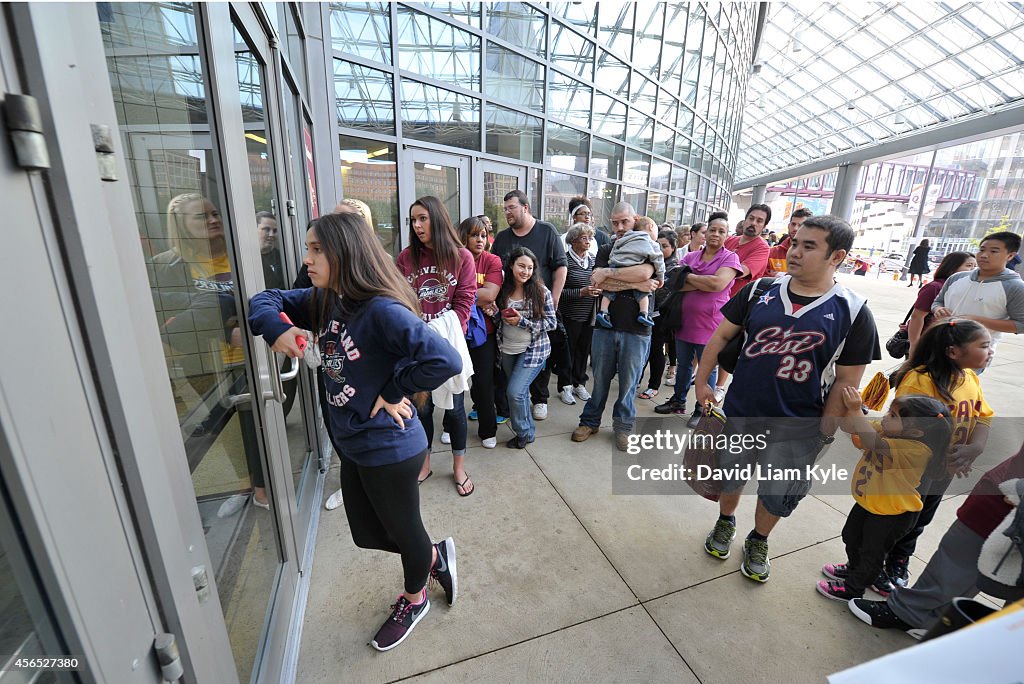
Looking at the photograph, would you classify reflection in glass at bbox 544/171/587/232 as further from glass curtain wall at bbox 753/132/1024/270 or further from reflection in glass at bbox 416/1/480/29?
glass curtain wall at bbox 753/132/1024/270

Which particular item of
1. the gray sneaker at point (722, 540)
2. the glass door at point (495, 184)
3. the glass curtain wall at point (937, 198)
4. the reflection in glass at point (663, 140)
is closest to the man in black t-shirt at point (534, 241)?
the gray sneaker at point (722, 540)

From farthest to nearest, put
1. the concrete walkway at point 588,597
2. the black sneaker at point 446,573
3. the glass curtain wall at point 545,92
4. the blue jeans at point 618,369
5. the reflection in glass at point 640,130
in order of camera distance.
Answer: the reflection in glass at point 640,130, the glass curtain wall at point 545,92, the blue jeans at point 618,369, the black sneaker at point 446,573, the concrete walkway at point 588,597

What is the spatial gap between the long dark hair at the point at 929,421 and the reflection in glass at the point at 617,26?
802 centimetres

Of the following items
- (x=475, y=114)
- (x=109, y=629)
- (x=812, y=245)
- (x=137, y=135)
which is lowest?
(x=109, y=629)

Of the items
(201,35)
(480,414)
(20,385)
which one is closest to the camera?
(20,385)

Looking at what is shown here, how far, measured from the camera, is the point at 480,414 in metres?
3.49

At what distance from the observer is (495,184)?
6543mm

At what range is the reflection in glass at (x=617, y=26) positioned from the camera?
759 cm

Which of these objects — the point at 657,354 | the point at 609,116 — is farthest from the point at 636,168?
the point at 657,354

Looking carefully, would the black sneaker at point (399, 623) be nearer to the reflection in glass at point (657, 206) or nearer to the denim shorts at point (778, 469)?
the denim shorts at point (778, 469)

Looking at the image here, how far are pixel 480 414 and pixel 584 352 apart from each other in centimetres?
162

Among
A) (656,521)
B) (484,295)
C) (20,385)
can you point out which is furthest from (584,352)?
(20,385)

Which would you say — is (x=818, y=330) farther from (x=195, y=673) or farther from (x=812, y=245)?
(x=195, y=673)

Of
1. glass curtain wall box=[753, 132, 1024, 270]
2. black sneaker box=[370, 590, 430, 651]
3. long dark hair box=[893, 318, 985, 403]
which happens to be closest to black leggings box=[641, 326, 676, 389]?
long dark hair box=[893, 318, 985, 403]
